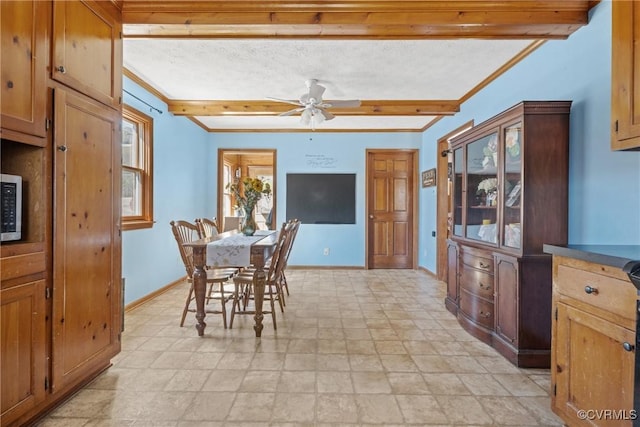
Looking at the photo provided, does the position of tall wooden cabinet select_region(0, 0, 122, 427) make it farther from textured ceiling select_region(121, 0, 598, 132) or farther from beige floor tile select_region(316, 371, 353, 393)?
beige floor tile select_region(316, 371, 353, 393)

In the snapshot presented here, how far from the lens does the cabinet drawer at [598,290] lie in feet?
4.07

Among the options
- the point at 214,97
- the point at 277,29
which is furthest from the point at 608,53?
the point at 214,97

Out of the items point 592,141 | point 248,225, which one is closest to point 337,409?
point 248,225

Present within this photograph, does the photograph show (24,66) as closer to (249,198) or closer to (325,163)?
(249,198)

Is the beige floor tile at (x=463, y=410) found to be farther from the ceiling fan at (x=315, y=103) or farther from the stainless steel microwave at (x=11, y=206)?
the ceiling fan at (x=315, y=103)

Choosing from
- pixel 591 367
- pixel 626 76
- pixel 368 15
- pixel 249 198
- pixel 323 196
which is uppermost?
pixel 368 15

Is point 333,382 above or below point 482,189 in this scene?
below

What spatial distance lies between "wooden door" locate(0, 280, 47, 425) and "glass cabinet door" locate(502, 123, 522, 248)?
9.78ft

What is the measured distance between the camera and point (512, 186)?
2.44m

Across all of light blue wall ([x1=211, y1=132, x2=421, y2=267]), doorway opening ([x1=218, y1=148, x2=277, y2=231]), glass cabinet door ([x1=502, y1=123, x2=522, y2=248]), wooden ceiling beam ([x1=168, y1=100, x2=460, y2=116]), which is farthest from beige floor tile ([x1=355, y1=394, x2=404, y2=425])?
light blue wall ([x1=211, y1=132, x2=421, y2=267])

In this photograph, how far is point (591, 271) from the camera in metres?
1.42

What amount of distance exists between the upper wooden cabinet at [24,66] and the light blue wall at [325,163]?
4233 millimetres

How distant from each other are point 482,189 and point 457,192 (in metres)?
0.48

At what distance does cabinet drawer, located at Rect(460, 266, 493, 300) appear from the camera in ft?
8.65
